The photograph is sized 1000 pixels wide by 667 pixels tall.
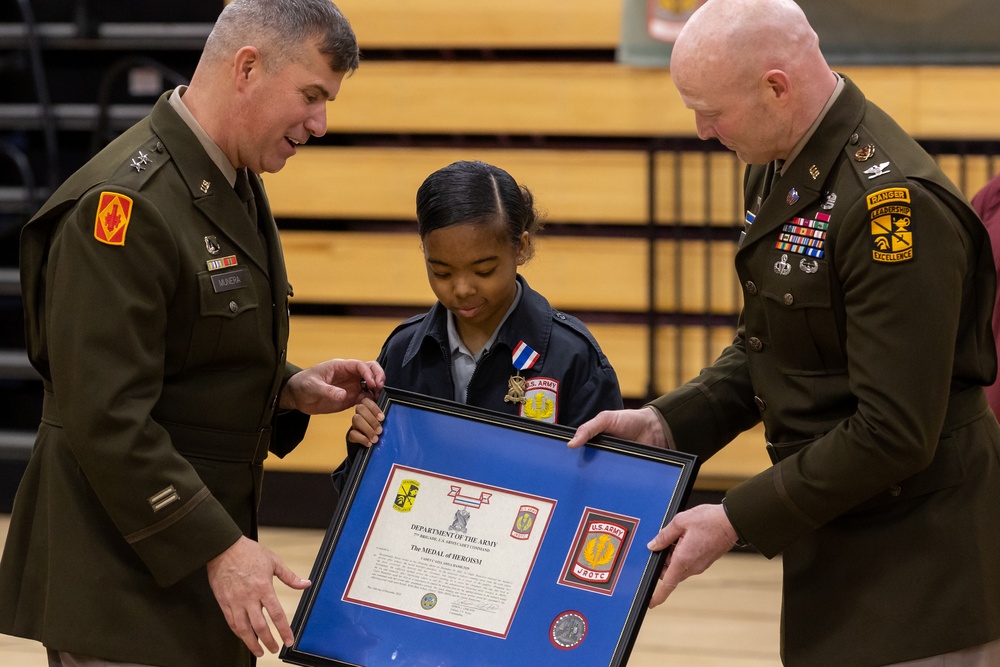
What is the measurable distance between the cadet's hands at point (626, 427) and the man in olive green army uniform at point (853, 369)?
0.71 feet

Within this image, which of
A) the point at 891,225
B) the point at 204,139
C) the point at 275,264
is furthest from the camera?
the point at 275,264

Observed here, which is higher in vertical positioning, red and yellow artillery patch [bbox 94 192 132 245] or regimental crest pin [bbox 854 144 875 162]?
regimental crest pin [bbox 854 144 875 162]

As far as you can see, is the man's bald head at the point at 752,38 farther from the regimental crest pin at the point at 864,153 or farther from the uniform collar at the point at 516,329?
the uniform collar at the point at 516,329

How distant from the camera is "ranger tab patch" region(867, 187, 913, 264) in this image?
1683 millimetres

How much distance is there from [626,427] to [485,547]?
13.9 inches

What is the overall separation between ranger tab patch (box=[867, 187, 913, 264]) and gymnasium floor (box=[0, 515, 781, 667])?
2281mm

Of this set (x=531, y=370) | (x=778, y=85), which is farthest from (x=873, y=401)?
(x=531, y=370)

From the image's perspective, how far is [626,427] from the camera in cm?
214

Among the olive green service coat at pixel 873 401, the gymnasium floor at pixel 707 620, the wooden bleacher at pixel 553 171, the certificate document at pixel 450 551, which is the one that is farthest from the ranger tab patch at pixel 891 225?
the wooden bleacher at pixel 553 171

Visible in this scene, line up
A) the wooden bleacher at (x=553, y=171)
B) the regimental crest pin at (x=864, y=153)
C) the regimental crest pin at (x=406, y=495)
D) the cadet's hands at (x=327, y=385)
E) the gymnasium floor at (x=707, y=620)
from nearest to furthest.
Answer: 1. the regimental crest pin at (x=864, y=153)
2. the regimental crest pin at (x=406, y=495)
3. the cadet's hands at (x=327, y=385)
4. the gymnasium floor at (x=707, y=620)
5. the wooden bleacher at (x=553, y=171)

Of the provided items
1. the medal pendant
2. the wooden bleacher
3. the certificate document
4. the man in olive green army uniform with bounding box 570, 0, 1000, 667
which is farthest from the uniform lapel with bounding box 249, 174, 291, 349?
the wooden bleacher

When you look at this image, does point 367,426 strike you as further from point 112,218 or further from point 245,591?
point 112,218

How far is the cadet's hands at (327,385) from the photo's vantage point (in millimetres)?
2162

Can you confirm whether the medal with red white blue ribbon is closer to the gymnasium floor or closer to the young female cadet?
the young female cadet
